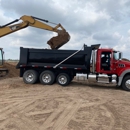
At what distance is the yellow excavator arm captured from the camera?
15.4m

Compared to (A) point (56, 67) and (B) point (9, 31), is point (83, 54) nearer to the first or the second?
(A) point (56, 67)

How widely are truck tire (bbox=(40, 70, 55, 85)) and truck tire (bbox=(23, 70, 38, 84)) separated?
1.42 feet

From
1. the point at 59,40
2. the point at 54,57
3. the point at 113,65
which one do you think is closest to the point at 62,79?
the point at 54,57

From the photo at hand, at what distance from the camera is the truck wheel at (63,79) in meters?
13.6

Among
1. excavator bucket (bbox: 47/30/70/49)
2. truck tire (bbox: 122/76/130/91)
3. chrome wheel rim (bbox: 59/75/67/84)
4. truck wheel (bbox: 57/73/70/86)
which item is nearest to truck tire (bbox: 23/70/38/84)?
truck wheel (bbox: 57/73/70/86)

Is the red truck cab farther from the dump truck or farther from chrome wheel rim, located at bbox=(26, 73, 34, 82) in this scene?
chrome wheel rim, located at bbox=(26, 73, 34, 82)

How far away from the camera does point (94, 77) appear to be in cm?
1372

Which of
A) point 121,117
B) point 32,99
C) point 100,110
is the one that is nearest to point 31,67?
point 32,99

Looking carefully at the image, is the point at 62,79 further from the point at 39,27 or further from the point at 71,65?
the point at 39,27

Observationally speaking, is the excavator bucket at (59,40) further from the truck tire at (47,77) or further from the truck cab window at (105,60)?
the truck cab window at (105,60)

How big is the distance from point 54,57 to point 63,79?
1.59m

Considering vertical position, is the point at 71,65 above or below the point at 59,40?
below

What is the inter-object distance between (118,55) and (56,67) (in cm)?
415

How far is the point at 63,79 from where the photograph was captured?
13.7m
